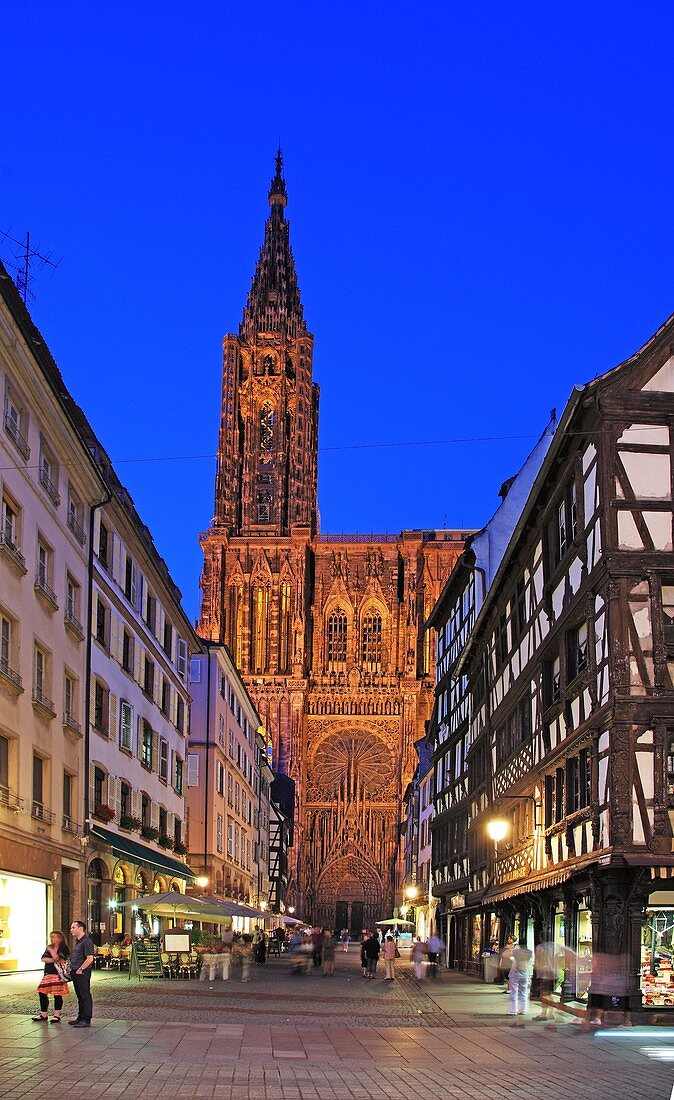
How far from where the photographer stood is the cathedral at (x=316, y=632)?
4407 inches

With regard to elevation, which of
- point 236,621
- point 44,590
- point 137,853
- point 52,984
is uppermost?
point 236,621

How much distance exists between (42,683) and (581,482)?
13144 millimetres

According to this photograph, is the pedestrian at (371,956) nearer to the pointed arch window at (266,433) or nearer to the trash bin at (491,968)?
the trash bin at (491,968)

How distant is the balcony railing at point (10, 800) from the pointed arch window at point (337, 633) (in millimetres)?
89514

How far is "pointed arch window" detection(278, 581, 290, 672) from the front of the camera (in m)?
114

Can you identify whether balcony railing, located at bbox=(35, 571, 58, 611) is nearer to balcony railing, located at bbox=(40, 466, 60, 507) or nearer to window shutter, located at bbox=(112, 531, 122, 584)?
balcony railing, located at bbox=(40, 466, 60, 507)

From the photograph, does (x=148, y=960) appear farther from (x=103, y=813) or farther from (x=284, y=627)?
(x=284, y=627)

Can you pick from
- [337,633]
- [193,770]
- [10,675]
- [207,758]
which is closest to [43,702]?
[10,675]

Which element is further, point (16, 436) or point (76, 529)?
point (76, 529)

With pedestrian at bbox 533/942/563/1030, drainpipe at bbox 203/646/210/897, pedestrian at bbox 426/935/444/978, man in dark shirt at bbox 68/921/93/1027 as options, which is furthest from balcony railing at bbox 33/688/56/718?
drainpipe at bbox 203/646/210/897

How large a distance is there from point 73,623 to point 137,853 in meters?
9.15

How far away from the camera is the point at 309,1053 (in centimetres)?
1575

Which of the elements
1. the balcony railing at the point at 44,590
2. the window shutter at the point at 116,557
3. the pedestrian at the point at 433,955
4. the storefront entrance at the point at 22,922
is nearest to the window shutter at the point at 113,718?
the window shutter at the point at 116,557

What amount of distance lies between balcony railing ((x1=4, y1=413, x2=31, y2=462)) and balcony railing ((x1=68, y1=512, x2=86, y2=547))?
4.64 metres
